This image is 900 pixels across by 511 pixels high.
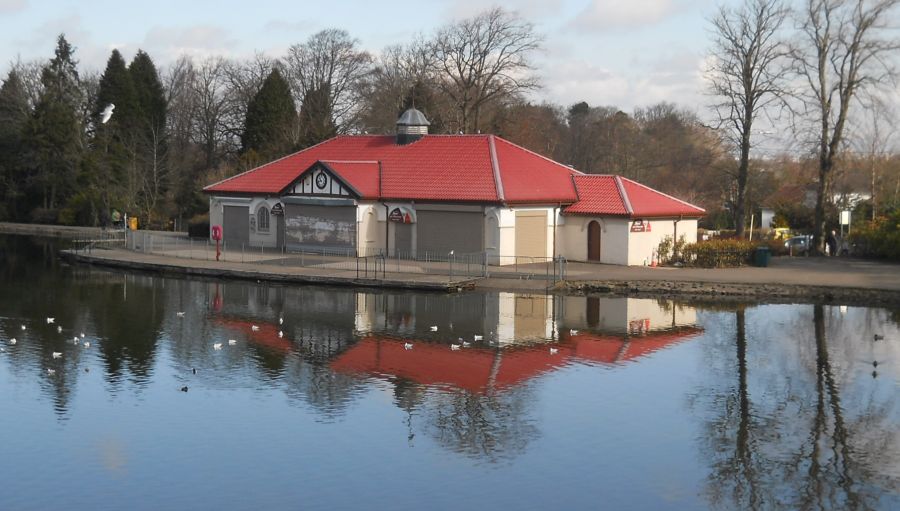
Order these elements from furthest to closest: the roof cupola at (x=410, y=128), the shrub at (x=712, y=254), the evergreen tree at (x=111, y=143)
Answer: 1. the evergreen tree at (x=111, y=143)
2. the roof cupola at (x=410, y=128)
3. the shrub at (x=712, y=254)

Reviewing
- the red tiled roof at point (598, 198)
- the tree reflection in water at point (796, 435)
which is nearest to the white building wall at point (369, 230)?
the red tiled roof at point (598, 198)

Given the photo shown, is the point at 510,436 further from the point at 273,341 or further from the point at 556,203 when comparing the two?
the point at 556,203

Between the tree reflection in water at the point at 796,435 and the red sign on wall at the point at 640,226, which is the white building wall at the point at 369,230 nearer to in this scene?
the red sign on wall at the point at 640,226

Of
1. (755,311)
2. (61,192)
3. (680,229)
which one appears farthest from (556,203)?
(61,192)

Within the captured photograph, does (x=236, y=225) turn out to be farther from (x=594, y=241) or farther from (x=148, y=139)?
(x=148, y=139)

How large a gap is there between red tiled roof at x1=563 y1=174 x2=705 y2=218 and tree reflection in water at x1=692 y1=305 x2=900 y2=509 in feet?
52.1

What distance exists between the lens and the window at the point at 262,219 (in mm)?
47156

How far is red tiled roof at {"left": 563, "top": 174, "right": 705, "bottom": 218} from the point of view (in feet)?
136

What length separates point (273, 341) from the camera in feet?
88.1

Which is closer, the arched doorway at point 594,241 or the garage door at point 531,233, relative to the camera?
the garage door at point 531,233

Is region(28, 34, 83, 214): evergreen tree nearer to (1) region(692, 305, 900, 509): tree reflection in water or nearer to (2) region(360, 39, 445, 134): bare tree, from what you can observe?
(2) region(360, 39, 445, 134): bare tree

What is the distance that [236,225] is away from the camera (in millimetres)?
48438

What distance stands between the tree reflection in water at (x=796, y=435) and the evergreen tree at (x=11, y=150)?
63.5 metres

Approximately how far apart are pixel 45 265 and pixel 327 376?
28507 millimetres
